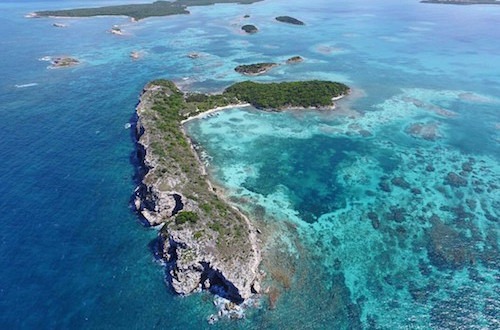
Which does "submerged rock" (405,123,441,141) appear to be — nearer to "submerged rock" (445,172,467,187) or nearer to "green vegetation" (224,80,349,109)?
"submerged rock" (445,172,467,187)

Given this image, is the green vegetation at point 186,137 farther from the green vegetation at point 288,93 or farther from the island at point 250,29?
the island at point 250,29

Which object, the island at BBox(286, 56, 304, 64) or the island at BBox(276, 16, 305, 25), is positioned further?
the island at BBox(276, 16, 305, 25)

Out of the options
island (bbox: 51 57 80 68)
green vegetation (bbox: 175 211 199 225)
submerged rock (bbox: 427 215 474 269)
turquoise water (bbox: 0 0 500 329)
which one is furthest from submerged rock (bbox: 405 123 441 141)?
island (bbox: 51 57 80 68)

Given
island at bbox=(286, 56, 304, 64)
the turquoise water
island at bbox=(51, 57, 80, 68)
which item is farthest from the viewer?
island at bbox=(286, 56, 304, 64)

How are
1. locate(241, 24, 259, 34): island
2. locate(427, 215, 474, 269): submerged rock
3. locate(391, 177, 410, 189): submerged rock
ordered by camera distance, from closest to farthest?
locate(427, 215, 474, 269): submerged rock
locate(391, 177, 410, 189): submerged rock
locate(241, 24, 259, 34): island

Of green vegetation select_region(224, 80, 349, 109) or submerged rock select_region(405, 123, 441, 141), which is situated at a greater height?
green vegetation select_region(224, 80, 349, 109)

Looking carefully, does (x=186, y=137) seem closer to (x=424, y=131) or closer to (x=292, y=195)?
(x=292, y=195)

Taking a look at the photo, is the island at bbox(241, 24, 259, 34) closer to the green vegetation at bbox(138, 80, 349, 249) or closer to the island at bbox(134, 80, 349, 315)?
the green vegetation at bbox(138, 80, 349, 249)

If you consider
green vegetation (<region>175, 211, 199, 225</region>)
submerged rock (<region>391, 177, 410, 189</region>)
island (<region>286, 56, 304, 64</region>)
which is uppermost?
green vegetation (<region>175, 211, 199, 225</region>)
